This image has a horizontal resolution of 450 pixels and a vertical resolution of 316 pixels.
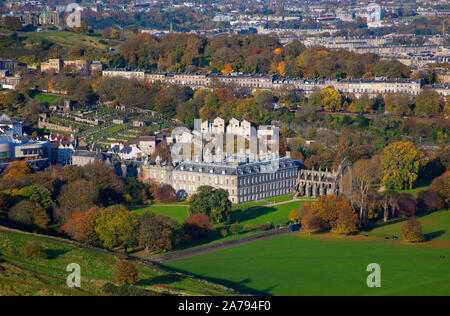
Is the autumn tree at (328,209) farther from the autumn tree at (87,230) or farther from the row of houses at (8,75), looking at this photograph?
the row of houses at (8,75)

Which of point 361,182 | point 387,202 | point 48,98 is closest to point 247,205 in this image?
point 361,182

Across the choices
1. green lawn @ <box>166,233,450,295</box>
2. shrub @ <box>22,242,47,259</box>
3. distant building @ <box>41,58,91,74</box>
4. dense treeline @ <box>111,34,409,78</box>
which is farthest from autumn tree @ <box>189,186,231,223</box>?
distant building @ <box>41,58,91,74</box>

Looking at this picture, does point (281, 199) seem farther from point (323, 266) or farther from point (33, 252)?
point (33, 252)

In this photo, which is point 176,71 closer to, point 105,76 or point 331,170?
point 105,76

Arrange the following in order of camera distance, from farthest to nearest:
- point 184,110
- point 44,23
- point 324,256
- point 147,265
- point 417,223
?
1. point 44,23
2. point 184,110
3. point 417,223
4. point 324,256
5. point 147,265
